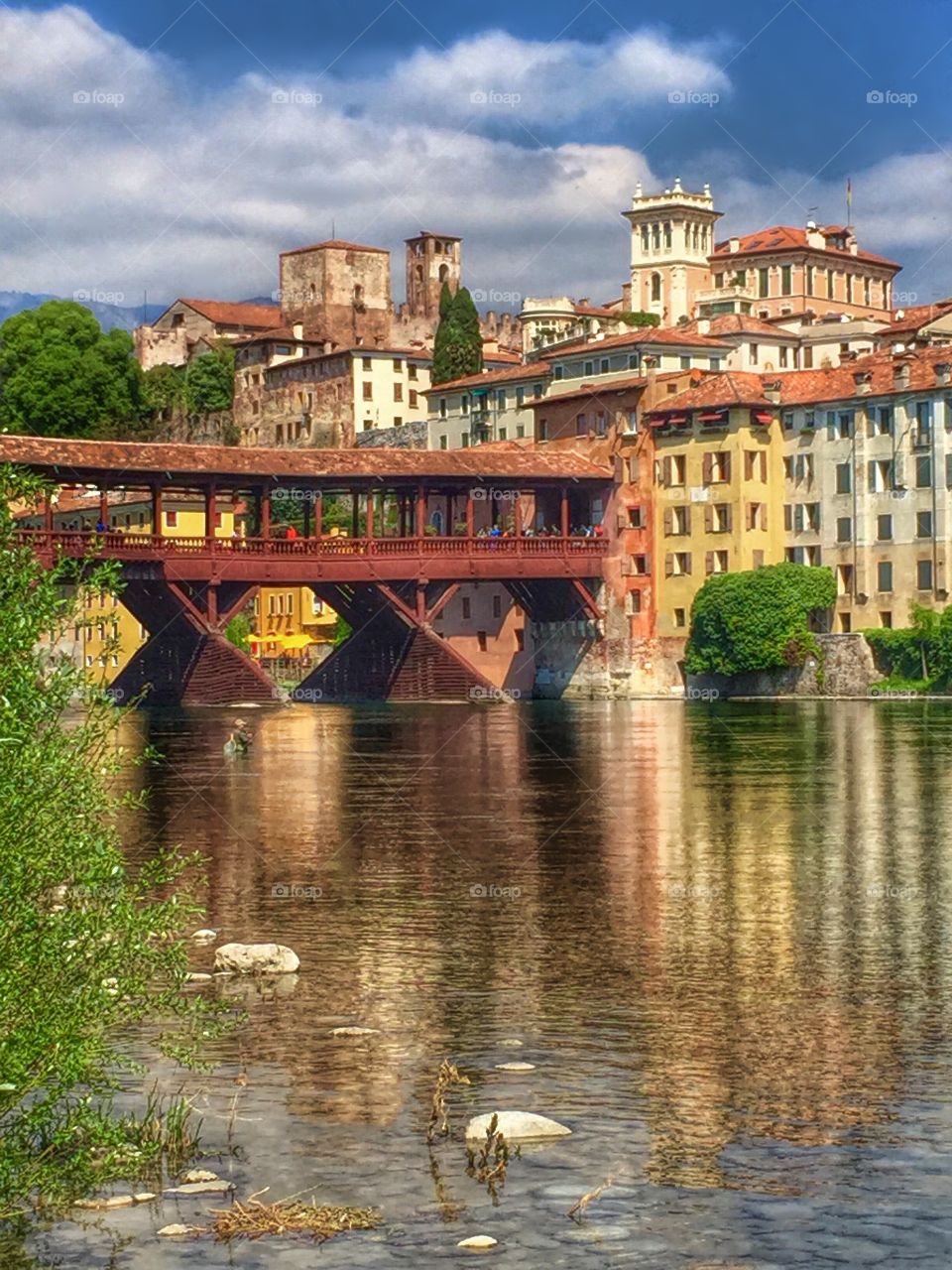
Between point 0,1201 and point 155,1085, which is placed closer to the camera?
point 0,1201

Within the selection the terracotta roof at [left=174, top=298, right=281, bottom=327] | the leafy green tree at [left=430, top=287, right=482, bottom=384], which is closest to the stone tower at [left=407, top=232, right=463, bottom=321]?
the terracotta roof at [left=174, top=298, right=281, bottom=327]

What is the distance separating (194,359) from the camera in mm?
147625

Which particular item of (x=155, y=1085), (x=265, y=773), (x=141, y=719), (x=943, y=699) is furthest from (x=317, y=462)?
(x=155, y=1085)

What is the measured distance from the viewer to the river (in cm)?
1125

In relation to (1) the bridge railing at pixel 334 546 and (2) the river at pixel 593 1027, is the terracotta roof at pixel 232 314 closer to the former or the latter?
(1) the bridge railing at pixel 334 546

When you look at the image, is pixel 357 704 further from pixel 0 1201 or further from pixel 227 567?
pixel 0 1201

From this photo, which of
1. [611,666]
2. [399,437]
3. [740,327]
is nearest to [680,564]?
[611,666]

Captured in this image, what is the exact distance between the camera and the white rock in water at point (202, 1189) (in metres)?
11.8

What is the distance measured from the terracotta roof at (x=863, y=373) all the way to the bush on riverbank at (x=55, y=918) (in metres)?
73.6

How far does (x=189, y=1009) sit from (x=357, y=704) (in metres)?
72.0

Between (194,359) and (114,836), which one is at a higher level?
(194,359)

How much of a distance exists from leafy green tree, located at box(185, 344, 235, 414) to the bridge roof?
50191 millimetres

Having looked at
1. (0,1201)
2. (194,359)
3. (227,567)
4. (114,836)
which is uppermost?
(194,359)

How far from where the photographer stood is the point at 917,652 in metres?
80.0
